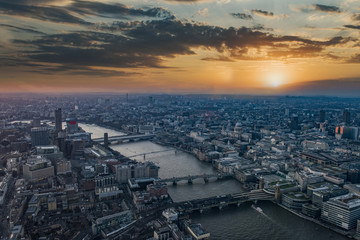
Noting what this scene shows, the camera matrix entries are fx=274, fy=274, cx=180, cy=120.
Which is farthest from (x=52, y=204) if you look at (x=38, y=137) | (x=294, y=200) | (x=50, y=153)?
(x=38, y=137)

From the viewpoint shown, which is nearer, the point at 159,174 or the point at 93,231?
the point at 93,231

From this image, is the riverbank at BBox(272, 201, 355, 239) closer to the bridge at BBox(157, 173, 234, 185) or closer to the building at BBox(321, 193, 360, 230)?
the building at BBox(321, 193, 360, 230)

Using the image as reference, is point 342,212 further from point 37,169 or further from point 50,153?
point 50,153

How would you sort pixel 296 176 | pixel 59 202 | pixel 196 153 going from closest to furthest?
pixel 59 202 → pixel 296 176 → pixel 196 153

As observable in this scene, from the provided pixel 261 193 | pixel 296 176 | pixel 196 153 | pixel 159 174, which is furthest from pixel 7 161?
pixel 296 176

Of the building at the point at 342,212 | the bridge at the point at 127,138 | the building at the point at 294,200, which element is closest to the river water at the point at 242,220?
the building at the point at 294,200

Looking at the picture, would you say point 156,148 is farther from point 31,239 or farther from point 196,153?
point 31,239

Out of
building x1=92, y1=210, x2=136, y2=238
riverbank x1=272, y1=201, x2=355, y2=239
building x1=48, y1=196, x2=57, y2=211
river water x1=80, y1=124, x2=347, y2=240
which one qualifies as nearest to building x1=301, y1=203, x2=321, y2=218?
riverbank x1=272, y1=201, x2=355, y2=239
